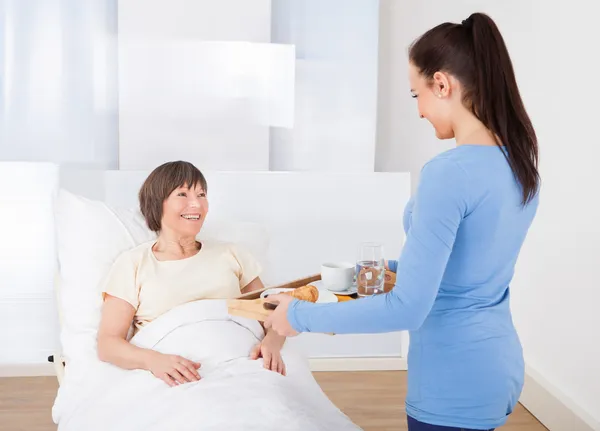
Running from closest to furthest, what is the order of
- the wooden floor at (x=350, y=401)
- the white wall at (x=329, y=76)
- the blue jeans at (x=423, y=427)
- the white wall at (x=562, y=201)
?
the blue jeans at (x=423, y=427) < the white wall at (x=562, y=201) < the wooden floor at (x=350, y=401) < the white wall at (x=329, y=76)


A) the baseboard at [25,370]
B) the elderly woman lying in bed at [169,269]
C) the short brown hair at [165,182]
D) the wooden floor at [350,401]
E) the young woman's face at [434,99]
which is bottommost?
the wooden floor at [350,401]

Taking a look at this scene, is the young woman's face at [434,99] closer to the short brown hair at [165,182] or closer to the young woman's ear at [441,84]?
the young woman's ear at [441,84]

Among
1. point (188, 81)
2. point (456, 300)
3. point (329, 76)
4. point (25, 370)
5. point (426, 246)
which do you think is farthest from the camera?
point (329, 76)

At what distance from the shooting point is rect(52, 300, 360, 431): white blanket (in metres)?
1.51

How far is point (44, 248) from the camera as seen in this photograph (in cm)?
313

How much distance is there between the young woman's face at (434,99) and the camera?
1280mm

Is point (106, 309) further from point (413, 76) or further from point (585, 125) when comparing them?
point (585, 125)

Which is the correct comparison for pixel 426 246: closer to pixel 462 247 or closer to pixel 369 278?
pixel 462 247

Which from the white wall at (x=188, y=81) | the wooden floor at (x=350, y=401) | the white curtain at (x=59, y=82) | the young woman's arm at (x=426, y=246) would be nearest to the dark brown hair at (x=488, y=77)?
the young woman's arm at (x=426, y=246)

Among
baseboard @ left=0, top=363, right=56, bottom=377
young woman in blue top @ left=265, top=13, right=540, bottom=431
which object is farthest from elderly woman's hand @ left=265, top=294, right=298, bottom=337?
baseboard @ left=0, top=363, right=56, bottom=377

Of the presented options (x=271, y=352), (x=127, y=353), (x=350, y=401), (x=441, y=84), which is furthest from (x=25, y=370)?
(x=441, y=84)

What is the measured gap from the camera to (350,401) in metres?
2.93

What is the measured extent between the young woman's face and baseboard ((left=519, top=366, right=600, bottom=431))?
1.55 m

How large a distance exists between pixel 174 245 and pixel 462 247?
1.06 m
